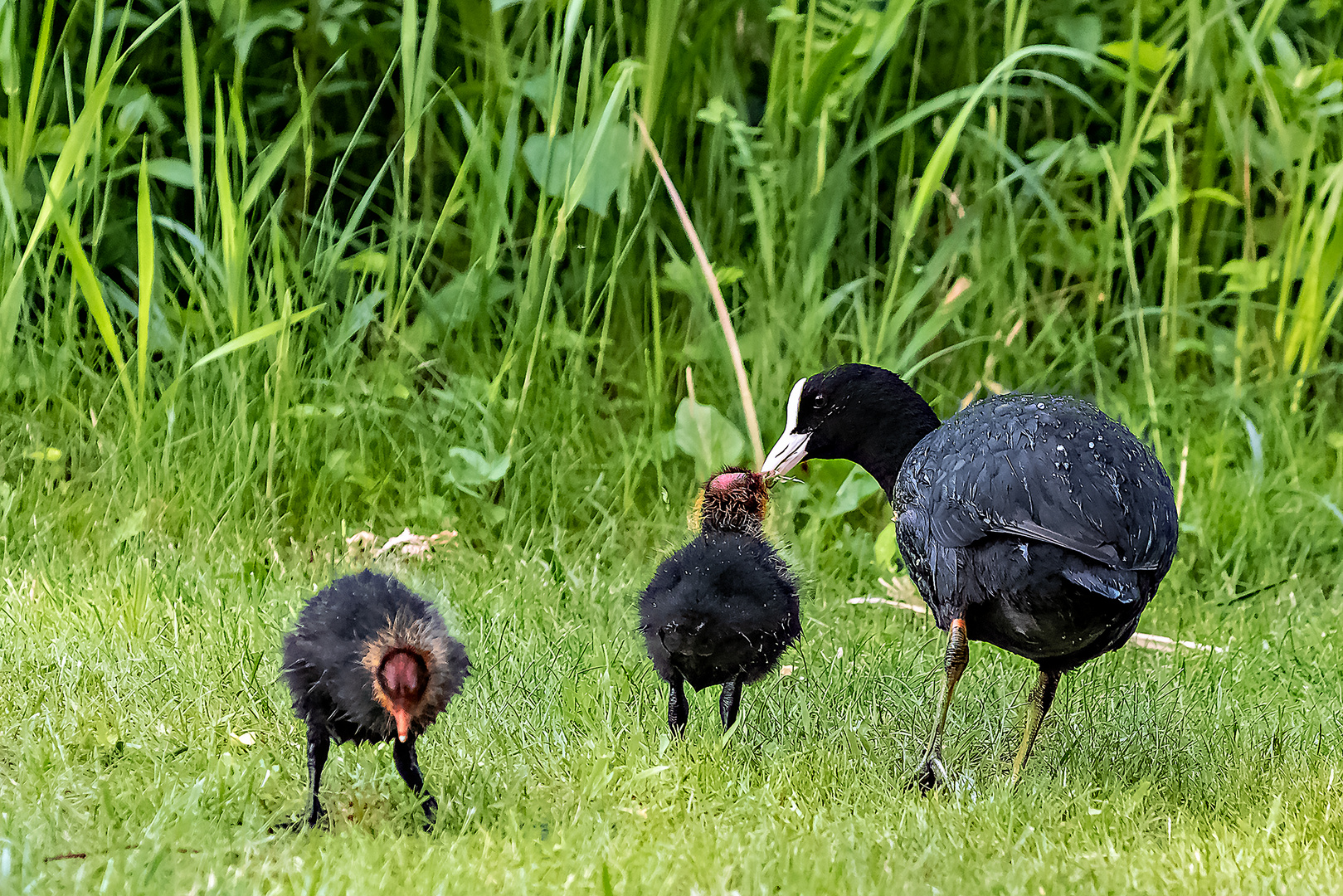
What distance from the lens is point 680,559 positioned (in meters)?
3.53

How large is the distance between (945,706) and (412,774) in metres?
1.23

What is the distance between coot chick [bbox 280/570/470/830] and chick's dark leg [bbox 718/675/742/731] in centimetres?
79

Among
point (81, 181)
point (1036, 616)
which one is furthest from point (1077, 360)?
point (81, 181)

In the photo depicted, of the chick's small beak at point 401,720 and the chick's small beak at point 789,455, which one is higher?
the chick's small beak at point 789,455

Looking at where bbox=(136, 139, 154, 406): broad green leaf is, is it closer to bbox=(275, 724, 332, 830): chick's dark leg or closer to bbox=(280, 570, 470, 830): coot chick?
bbox=(280, 570, 470, 830): coot chick

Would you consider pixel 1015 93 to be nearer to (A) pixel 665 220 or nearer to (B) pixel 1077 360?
(B) pixel 1077 360

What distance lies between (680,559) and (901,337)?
2.54m

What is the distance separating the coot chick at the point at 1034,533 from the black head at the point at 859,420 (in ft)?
1.11

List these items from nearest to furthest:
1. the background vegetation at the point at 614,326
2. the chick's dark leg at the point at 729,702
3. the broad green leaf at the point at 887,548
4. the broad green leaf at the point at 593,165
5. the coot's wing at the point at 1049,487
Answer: the coot's wing at the point at 1049,487 → the chick's dark leg at the point at 729,702 → the background vegetation at the point at 614,326 → the broad green leaf at the point at 887,548 → the broad green leaf at the point at 593,165

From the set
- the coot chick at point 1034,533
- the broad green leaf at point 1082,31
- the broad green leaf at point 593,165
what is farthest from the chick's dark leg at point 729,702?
the broad green leaf at point 1082,31

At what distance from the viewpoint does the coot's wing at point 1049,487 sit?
2.94 meters

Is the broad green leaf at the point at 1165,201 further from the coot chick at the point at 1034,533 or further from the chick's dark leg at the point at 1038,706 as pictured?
the chick's dark leg at the point at 1038,706

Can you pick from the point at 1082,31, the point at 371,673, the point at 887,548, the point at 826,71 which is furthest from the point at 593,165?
the point at 371,673

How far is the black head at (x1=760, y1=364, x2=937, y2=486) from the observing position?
153 inches
